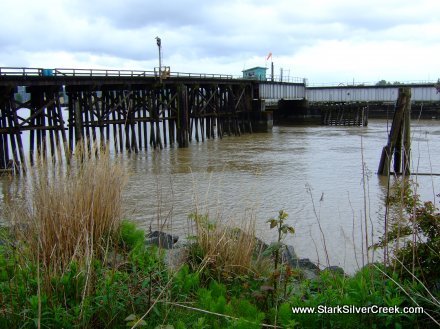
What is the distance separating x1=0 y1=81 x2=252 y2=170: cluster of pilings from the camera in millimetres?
18984

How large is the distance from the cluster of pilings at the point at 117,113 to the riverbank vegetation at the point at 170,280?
130 centimetres

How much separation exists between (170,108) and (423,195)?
19.5 meters

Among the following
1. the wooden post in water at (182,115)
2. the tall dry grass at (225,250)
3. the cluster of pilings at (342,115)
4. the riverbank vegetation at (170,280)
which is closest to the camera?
the riverbank vegetation at (170,280)

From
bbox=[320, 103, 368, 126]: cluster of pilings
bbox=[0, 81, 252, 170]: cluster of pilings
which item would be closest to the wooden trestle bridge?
bbox=[0, 81, 252, 170]: cluster of pilings

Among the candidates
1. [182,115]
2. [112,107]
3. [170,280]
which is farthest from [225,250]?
[182,115]

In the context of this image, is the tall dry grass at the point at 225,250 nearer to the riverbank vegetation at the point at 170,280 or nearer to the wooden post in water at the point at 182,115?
the riverbank vegetation at the point at 170,280

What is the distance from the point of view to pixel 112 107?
83.1 feet

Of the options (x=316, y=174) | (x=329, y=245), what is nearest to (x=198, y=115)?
(x=316, y=174)

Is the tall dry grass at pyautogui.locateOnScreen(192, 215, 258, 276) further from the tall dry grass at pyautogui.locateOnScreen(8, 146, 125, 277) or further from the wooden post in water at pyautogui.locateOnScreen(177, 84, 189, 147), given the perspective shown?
the wooden post in water at pyautogui.locateOnScreen(177, 84, 189, 147)

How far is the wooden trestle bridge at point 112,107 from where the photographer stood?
19078 mm

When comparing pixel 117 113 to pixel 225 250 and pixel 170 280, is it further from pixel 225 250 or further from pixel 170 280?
pixel 170 280

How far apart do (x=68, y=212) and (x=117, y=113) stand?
23.8 m

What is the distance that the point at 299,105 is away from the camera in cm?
5238

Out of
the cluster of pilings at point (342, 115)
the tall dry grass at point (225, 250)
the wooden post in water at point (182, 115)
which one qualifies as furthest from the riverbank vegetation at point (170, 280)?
the cluster of pilings at point (342, 115)
